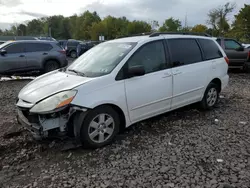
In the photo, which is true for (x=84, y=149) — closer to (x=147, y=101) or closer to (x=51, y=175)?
(x=51, y=175)

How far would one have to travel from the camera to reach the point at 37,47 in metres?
9.91

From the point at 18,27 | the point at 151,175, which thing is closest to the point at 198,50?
the point at 151,175

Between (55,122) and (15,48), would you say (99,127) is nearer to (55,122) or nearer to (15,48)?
(55,122)

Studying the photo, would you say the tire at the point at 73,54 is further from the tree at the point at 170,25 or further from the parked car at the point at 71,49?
the tree at the point at 170,25

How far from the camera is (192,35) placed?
16.3ft

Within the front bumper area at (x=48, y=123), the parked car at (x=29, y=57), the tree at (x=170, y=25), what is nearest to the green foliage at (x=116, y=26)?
the tree at (x=170, y=25)

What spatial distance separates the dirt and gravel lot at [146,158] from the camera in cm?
272

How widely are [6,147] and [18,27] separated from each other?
97151mm

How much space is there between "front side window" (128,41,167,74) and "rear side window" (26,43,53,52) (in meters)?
7.34

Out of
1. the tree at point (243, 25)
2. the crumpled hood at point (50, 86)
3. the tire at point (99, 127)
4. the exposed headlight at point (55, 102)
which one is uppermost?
the tree at point (243, 25)

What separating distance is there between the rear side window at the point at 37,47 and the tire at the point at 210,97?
7651mm

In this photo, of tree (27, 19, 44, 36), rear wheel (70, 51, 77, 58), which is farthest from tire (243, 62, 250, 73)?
tree (27, 19, 44, 36)

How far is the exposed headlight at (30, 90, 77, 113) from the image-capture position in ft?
10.1

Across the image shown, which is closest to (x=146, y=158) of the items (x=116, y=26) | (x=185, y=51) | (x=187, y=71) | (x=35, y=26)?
(x=187, y=71)
